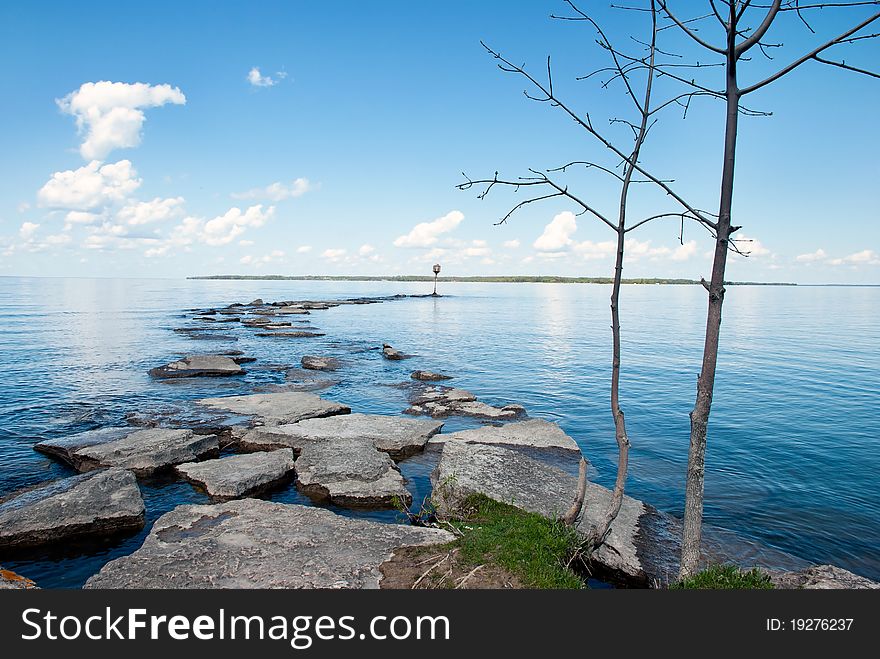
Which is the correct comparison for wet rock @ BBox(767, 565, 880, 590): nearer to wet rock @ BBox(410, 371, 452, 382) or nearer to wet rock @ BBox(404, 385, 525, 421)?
wet rock @ BBox(404, 385, 525, 421)

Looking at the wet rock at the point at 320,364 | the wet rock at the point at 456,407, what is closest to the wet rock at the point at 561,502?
the wet rock at the point at 456,407

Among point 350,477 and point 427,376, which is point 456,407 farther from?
point 350,477

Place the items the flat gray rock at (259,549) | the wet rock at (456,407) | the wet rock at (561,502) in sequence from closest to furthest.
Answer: the flat gray rock at (259,549) < the wet rock at (561,502) < the wet rock at (456,407)

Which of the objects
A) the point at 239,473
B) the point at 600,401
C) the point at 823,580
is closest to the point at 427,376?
the point at 600,401

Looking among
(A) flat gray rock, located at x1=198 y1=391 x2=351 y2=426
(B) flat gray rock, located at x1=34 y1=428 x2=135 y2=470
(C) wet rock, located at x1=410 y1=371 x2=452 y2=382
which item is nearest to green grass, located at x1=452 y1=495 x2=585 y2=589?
(A) flat gray rock, located at x1=198 y1=391 x2=351 y2=426

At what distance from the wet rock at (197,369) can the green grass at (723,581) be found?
1928cm

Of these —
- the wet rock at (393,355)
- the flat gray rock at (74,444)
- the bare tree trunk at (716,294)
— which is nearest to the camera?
the bare tree trunk at (716,294)

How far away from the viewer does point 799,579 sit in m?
6.09

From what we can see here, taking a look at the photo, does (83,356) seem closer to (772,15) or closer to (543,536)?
(543,536)

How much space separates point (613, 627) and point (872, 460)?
1279 cm

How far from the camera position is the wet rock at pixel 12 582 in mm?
5309

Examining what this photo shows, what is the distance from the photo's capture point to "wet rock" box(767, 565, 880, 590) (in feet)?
19.3

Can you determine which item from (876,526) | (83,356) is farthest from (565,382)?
(83,356)

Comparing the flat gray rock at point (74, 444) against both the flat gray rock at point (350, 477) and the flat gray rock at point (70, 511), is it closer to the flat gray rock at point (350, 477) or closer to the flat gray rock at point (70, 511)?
the flat gray rock at point (70, 511)
